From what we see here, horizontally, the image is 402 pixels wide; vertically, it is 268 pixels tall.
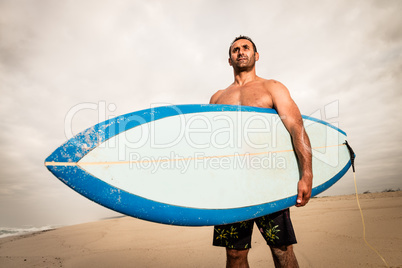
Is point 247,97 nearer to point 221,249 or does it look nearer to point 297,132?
point 297,132

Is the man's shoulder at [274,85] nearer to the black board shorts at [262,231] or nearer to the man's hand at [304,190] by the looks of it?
the man's hand at [304,190]

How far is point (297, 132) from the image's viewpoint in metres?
1.49

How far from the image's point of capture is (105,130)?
1.42 metres

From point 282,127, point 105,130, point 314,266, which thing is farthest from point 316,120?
point 105,130

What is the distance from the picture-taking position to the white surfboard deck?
134 centimetres

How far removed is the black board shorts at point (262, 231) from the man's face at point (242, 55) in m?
1.30

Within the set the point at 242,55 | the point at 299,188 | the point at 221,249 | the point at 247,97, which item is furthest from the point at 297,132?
the point at 221,249

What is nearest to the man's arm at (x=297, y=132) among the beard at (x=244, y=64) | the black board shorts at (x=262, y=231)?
the black board shorts at (x=262, y=231)

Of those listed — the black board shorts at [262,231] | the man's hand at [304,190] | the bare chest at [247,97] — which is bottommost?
the black board shorts at [262,231]

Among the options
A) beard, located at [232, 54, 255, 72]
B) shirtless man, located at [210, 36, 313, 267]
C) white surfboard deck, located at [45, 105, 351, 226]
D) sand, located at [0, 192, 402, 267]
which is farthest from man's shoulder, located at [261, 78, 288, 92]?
sand, located at [0, 192, 402, 267]

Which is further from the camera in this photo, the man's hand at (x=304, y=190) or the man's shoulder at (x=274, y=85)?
the man's shoulder at (x=274, y=85)

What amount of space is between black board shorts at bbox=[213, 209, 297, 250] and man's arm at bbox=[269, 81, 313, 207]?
167 millimetres

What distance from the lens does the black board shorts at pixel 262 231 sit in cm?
142

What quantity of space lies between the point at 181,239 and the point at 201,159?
3170 mm
